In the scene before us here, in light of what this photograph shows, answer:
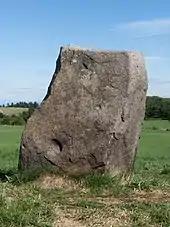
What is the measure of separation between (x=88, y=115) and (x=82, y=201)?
79.7 inches

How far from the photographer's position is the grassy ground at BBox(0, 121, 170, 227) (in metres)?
7.65

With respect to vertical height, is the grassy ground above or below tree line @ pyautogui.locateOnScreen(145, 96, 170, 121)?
below

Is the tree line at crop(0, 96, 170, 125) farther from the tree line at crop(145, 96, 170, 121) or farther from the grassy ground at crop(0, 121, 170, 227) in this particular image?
the grassy ground at crop(0, 121, 170, 227)

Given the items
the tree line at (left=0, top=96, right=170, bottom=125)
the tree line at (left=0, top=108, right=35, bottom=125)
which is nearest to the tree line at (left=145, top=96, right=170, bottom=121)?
the tree line at (left=0, top=96, right=170, bottom=125)

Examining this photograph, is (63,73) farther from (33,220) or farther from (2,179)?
(33,220)

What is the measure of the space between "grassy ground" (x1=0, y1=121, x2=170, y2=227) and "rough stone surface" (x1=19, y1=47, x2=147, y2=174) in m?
0.38

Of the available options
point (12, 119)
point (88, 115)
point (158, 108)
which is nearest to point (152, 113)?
point (158, 108)

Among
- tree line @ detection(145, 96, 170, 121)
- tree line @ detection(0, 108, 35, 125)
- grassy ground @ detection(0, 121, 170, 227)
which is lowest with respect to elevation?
grassy ground @ detection(0, 121, 170, 227)

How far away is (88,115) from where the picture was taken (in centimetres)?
1029

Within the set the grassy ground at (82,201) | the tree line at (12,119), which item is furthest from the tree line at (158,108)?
the grassy ground at (82,201)

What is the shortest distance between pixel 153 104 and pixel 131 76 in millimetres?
46609

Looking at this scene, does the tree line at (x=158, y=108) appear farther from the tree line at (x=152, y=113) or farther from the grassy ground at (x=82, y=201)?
the grassy ground at (x=82, y=201)

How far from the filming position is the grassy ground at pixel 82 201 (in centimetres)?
765

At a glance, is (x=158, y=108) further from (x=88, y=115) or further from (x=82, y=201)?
(x=82, y=201)
